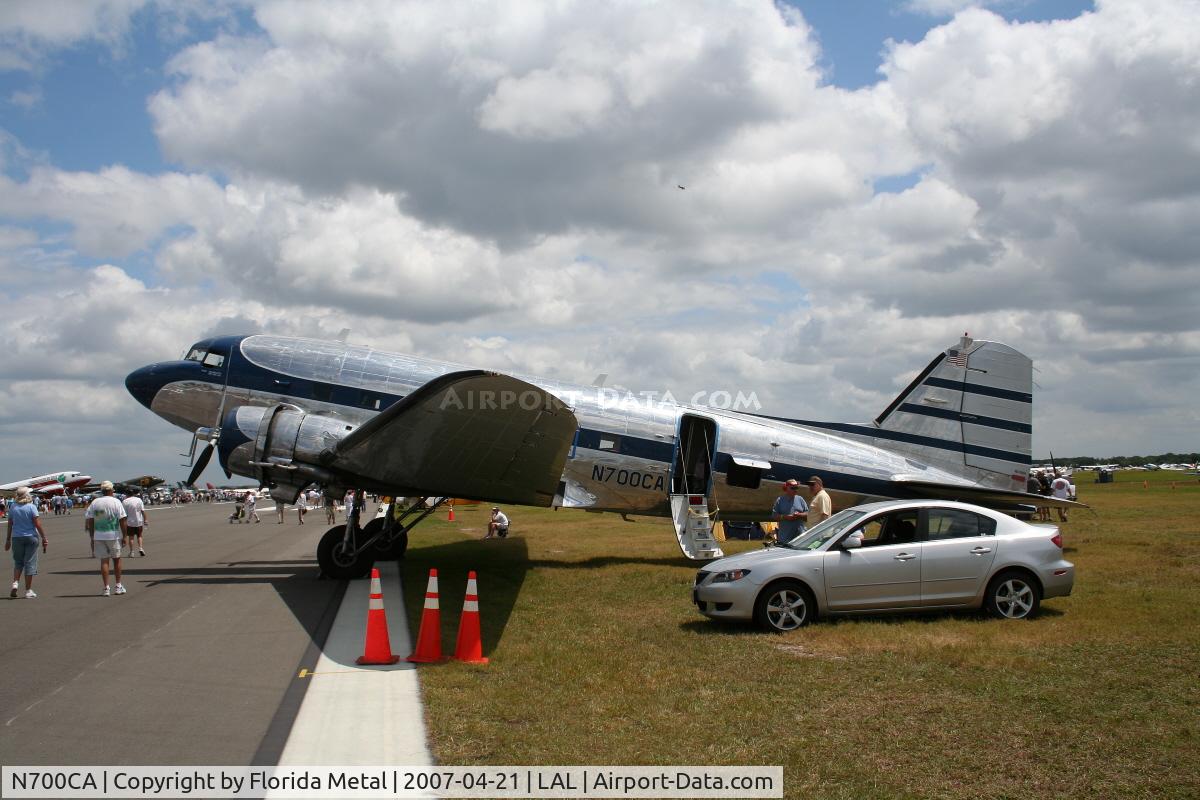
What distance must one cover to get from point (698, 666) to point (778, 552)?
2276 mm

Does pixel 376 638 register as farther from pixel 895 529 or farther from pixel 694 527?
pixel 694 527

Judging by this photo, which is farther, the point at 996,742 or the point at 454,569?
the point at 454,569

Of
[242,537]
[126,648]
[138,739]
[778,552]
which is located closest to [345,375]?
[126,648]

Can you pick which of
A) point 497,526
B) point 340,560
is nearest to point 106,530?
point 340,560

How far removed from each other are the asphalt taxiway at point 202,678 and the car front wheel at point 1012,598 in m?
6.22

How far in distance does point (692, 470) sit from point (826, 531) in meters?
5.98

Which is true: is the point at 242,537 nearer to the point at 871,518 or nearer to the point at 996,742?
the point at 871,518

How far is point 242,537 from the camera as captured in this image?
26344 mm

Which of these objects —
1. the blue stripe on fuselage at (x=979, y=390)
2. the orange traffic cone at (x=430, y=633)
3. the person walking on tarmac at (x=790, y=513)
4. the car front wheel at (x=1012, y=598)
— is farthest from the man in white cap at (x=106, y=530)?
the blue stripe on fuselage at (x=979, y=390)

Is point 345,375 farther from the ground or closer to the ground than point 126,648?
farther from the ground

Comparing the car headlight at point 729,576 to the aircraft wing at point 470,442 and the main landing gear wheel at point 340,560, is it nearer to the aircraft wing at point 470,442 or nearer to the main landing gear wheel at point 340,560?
the aircraft wing at point 470,442

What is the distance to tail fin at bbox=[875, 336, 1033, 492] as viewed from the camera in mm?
15234

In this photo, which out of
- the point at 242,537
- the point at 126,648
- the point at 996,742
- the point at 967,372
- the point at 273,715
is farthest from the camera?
the point at 242,537

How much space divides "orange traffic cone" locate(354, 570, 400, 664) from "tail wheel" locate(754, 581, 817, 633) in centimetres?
377
